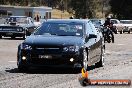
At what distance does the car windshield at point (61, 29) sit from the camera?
14.2 meters

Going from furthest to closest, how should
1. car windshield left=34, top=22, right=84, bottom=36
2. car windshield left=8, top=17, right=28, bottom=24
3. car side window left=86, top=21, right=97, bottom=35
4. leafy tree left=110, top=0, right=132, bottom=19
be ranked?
1. leafy tree left=110, top=0, right=132, bottom=19
2. car windshield left=8, top=17, right=28, bottom=24
3. car side window left=86, top=21, right=97, bottom=35
4. car windshield left=34, top=22, right=84, bottom=36

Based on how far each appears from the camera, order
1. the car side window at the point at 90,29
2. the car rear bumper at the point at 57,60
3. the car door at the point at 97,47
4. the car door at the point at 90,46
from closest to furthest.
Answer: the car rear bumper at the point at 57,60 → the car door at the point at 90,46 → the car side window at the point at 90,29 → the car door at the point at 97,47

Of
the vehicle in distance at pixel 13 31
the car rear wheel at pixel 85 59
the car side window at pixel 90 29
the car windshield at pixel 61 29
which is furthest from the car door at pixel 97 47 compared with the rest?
the vehicle in distance at pixel 13 31

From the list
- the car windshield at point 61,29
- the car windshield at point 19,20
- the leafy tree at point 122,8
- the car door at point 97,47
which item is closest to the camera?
the car windshield at point 61,29

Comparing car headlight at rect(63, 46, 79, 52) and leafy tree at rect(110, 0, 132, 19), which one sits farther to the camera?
leafy tree at rect(110, 0, 132, 19)

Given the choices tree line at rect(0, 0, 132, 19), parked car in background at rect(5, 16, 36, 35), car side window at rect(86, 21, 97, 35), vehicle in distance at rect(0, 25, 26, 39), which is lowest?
tree line at rect(0, 0, 132, 19)

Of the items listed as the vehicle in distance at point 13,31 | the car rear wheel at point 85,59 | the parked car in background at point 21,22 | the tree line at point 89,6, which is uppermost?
the car rear wheel at point 85,59

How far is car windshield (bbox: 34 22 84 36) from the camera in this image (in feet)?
46.5

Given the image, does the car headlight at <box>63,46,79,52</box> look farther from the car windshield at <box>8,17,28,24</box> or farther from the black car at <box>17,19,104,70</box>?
the car windshield at <box>8,17,28,24</box>

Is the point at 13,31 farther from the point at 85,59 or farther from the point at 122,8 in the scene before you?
the point at 122,8

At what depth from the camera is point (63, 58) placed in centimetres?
1298

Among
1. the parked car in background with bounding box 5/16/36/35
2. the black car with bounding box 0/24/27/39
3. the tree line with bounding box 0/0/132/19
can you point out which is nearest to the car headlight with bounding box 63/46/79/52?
the black car with bounding box 0/24/27/39

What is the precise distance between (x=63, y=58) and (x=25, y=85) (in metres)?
2.91

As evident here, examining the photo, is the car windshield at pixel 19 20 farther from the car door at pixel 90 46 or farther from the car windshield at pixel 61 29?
the car windshield at pixel 61 29
